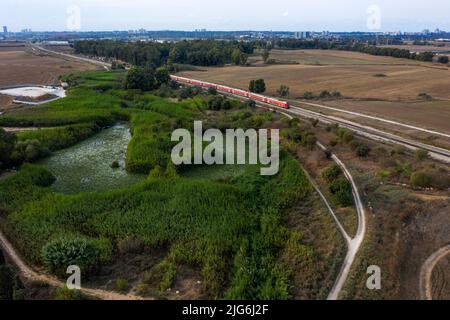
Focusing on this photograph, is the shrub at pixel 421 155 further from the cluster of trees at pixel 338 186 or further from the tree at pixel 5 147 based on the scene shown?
the tree at pixel 5 147

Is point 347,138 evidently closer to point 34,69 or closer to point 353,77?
point 353,77

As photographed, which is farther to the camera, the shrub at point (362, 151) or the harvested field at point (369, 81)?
the harvested field at point (369, 81)

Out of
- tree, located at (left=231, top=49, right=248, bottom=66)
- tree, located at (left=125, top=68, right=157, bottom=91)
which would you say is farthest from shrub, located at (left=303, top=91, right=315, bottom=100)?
tree, located at (left=231, top=49, right=248, bottom=66)

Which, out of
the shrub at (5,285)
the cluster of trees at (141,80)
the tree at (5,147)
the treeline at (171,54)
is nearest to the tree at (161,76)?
the cluster of trees at (141,80)

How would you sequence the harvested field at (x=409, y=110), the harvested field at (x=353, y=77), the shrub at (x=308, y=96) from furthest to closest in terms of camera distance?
the harvested field at (x=353, y=77) → the shrub at (x=308, y=96) → the harvested field at (x=409, y=110)

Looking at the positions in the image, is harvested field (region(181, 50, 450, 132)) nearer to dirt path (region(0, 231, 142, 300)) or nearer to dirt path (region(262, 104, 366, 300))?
dirt path (region(262, 104, 366, 300))

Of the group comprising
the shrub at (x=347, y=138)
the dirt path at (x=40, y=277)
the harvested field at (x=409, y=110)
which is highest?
the harvested field at (x=409, y=110)
